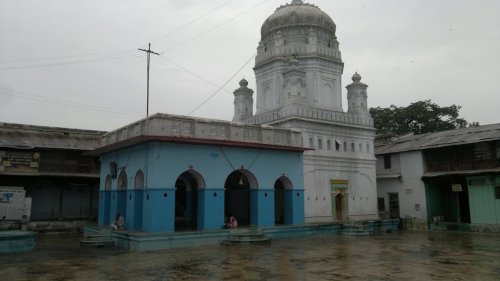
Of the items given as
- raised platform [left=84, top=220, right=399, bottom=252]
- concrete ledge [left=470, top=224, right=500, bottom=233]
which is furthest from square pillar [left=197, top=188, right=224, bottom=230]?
concrete ledge [left=470, top=224, right=500, bottom=233]

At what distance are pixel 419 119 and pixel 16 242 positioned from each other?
129ft

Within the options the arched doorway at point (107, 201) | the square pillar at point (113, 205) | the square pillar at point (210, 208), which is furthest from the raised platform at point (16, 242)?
the square pillar at point (210, 208)

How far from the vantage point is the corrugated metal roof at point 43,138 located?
2494 cm

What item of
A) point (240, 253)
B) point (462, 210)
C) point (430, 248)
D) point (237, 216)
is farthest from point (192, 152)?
point (462, 210)

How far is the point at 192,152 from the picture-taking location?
57.9 feet

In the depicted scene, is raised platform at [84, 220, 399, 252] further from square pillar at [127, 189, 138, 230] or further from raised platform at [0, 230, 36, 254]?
raised platform at [0, 230, 36, 254]

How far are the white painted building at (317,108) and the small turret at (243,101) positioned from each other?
0.07 m

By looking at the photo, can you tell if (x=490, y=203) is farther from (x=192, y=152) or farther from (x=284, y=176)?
(x=192, y=152)

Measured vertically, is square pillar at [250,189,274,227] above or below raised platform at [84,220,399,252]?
above

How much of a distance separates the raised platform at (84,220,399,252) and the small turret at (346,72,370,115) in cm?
988

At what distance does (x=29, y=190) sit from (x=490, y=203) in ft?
89.1

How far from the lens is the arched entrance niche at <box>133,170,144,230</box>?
18094 millimetres

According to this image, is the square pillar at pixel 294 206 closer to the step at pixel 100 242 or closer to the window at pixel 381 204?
the step at pixel 100 242

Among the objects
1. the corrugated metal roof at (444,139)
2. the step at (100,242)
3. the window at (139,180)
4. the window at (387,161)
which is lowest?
the step at (100,242)
